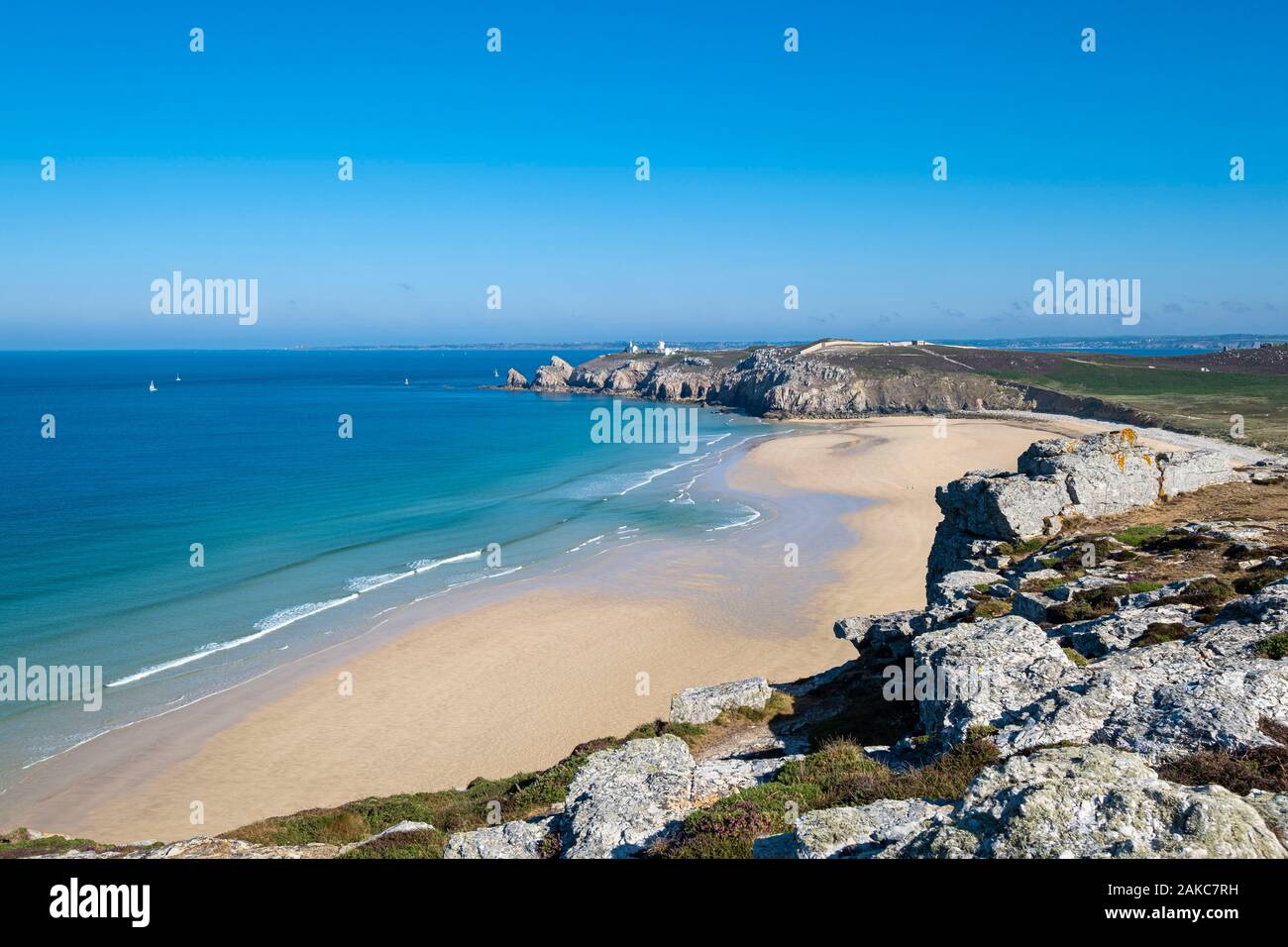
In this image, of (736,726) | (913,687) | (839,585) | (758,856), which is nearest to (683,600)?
(839,585)

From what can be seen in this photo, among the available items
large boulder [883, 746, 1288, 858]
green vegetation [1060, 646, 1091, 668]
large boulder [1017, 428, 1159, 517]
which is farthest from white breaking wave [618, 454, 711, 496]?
large boulder [883, 746, 1288, 858]

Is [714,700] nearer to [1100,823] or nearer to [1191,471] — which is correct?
[1100,823]

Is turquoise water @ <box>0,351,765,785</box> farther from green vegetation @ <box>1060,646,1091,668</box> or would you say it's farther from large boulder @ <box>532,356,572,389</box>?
large boulder @ <box>532,356,572,389</box>

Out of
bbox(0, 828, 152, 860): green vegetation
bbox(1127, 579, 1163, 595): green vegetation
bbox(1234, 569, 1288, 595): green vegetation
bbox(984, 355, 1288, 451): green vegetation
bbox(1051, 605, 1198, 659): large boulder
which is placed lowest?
bbox(0, 828, 152, 860): green vegetation

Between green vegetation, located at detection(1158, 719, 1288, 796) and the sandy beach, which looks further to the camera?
the sandy beach

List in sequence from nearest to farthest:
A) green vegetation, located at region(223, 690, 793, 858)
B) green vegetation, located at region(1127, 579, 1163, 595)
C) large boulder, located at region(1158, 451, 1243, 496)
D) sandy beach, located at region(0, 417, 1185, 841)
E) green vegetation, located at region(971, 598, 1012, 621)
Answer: green vegetation, located at region(223, 690, 793, 858), green vegetation, located at region(1127, 579, 1163, 595), green vegetation, located at region(971, 598, 1012, 621), sandy beach, located at region(0, 417, 1185, 841), large boulder, located at region(1158, 451, 1243, 496)

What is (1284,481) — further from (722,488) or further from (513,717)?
(722,488)
